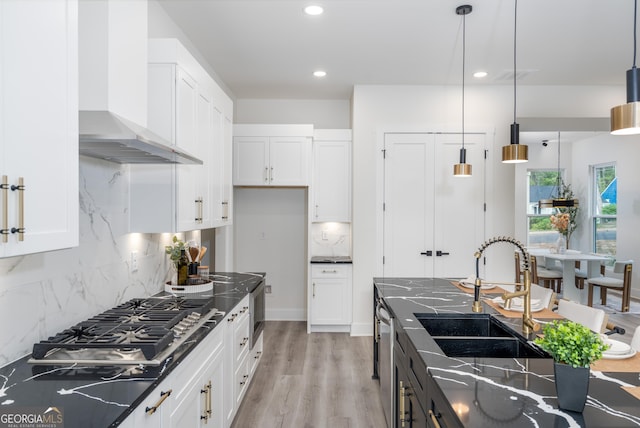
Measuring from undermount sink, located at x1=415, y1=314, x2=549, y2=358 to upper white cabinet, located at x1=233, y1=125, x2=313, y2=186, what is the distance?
298 centimetres

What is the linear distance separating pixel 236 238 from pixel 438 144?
2862mm

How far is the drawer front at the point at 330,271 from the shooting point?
5016mm

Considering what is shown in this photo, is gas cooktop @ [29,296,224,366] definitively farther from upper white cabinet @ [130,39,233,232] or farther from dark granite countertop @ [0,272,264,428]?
upper white cabinet @ [130,39,233,232]

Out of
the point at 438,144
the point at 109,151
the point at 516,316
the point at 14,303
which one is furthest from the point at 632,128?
the point at 438,144

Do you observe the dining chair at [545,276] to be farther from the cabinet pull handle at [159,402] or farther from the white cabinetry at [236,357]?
the cabinet pull handle at [159,402]

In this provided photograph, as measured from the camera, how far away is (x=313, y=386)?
11.6 feet

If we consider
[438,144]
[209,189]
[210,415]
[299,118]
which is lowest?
[210,415]

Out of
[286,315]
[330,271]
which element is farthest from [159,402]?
[286,315]

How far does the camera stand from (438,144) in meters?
4.98

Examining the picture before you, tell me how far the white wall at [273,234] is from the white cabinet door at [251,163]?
48cm

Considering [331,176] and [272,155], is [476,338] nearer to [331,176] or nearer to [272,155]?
[331,176]

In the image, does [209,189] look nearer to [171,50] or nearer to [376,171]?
[171,50]

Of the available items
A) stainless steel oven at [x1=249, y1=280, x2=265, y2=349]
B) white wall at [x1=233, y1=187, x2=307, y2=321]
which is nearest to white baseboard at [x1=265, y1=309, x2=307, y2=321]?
white wall at [x1=233, y1=187, x2=307, y2=321]

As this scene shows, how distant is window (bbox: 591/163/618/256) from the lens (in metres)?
7.73
